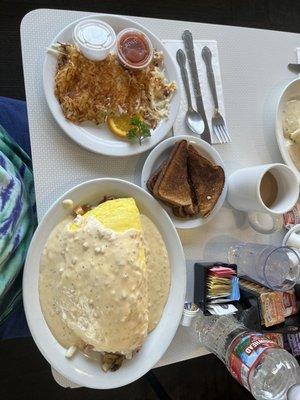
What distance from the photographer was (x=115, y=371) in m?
1.02

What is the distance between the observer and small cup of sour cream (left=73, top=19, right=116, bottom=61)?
1.00 m

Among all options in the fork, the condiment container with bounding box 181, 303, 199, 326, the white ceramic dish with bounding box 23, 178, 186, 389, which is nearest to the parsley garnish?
the white ceramic dish with bounding box 23, 178, 186, 389

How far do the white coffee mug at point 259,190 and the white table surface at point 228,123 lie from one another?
6cm

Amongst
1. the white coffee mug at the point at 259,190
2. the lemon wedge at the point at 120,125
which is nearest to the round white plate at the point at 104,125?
the lemon wedge at the point at 120,125

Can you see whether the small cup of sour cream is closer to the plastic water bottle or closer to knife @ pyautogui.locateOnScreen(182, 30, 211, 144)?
knife @ pyautogui.locateOnScreen(182, 30, 211, 144)

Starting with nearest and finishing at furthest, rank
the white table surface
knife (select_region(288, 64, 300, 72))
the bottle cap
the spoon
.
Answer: the bottle cap, the white table surface, the spoon, knife (select_region(288, 64, 300, 72))

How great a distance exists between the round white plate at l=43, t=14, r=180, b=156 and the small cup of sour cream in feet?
0.07

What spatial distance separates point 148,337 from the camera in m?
1.05

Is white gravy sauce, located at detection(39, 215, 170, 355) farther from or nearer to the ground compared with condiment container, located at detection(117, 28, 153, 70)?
nearer to the ground

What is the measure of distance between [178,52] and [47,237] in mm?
573

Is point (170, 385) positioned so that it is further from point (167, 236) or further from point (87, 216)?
point (87, 216)

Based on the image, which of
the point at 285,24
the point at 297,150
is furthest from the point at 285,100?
the point at 285,24

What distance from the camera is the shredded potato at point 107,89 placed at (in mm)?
1005

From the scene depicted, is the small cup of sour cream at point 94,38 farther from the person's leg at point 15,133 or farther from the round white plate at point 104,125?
the person's leg at point 15,133
